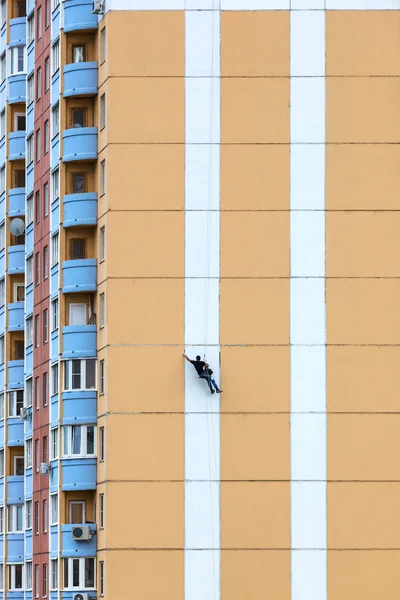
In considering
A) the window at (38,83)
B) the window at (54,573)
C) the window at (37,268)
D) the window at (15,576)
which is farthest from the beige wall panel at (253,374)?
the window at (15,576)

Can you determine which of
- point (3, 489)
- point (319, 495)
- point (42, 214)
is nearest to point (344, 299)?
point (319, 495)

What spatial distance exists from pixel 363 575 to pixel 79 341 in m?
16.6

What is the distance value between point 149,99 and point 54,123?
791 cm

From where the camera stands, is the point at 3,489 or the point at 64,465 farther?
the point at 3,489

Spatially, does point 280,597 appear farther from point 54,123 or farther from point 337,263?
point 54,123

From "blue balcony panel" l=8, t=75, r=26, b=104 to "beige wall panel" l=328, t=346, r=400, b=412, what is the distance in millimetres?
27921

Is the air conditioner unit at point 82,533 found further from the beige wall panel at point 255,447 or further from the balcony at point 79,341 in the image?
the balcony at point 79,341

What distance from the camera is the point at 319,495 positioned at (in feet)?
334

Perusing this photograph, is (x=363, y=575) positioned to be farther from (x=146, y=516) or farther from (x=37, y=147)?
(x=37, y=147)

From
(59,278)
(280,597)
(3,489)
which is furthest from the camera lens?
(3,489)

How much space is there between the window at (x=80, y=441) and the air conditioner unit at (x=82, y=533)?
3.41 metres

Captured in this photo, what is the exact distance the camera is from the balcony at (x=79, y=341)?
105938 millimetres

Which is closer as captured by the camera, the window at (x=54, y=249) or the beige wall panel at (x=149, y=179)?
the beige wall panel at (x=149, y=179)

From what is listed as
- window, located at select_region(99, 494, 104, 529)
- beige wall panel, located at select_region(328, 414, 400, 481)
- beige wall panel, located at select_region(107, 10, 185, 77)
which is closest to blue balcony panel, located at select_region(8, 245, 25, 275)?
beige wall panel, located at select_region(107, 10, 185, 77)
